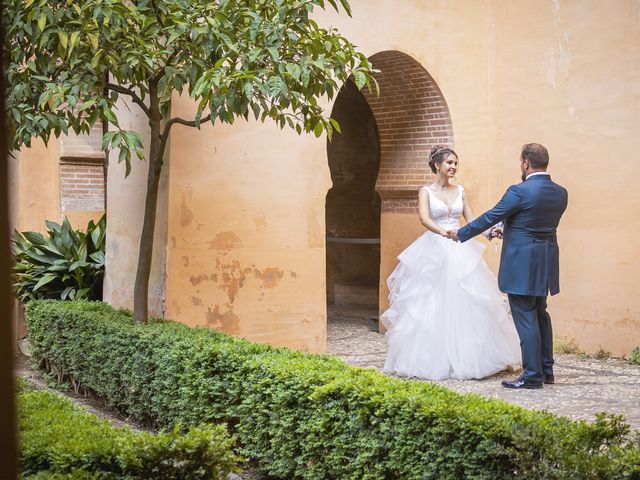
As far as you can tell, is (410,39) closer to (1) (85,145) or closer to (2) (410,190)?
(2) (410,190)

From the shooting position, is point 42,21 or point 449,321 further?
point 449,321

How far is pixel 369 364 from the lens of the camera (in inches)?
343

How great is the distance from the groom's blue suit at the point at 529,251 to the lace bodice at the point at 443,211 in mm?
922

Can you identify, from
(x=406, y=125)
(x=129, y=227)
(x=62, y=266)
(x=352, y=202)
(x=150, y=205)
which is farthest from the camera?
(x=352, y=202)

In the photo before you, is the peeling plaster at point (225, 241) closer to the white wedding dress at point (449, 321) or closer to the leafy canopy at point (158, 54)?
the white wedding dress at point (449, 321)

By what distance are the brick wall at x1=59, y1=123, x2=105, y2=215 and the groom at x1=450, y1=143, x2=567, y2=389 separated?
830cm

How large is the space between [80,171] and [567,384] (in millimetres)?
8939

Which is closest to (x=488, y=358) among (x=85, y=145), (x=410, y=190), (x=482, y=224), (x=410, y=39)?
(x=482, y=224)

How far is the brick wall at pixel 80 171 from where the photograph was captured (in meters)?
13.5

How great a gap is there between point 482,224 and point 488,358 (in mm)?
1298

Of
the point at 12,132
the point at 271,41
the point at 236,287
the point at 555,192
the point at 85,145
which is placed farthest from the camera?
the point at 85,145

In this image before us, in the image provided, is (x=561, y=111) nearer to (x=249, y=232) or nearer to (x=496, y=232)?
(x=496, y=232)

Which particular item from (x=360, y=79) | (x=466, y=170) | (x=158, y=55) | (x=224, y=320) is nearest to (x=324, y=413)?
(x=360, y=79)

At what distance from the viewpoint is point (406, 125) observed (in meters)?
10.5
